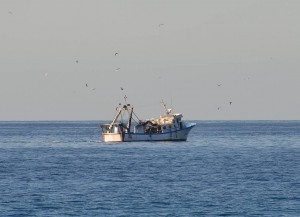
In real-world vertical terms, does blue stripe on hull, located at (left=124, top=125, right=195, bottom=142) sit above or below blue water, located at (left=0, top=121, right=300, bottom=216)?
above

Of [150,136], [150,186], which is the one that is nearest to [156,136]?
[150,136]

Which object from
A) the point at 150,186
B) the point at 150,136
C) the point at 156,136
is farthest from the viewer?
the point at 156,136

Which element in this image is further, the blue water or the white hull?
the white hull

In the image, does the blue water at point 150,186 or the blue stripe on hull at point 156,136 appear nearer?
the blue water at point 150,186

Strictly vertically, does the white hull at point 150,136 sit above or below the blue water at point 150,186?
above

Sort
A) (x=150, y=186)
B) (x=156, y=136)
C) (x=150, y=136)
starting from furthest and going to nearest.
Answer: (x=156, y=136)
(x=150, y=136)
(x=150, y=186)

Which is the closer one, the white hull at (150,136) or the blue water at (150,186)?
the blue water at (150,186)

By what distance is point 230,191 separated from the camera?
74.7 meters

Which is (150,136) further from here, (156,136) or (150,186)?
(150,186)

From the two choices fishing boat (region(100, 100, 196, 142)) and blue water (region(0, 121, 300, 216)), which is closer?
blue water (region(0, 121, 300, 216))

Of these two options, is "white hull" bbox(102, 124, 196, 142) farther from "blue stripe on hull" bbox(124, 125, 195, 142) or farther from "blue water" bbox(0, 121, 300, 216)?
"blue water" bbox(0, 121, 300, 216)

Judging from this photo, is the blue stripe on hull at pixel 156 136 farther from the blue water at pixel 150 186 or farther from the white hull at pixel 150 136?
the blue water at pixel 150 186

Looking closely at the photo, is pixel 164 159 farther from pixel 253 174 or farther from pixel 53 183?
pixel 53 183

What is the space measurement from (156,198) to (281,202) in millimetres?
9470
